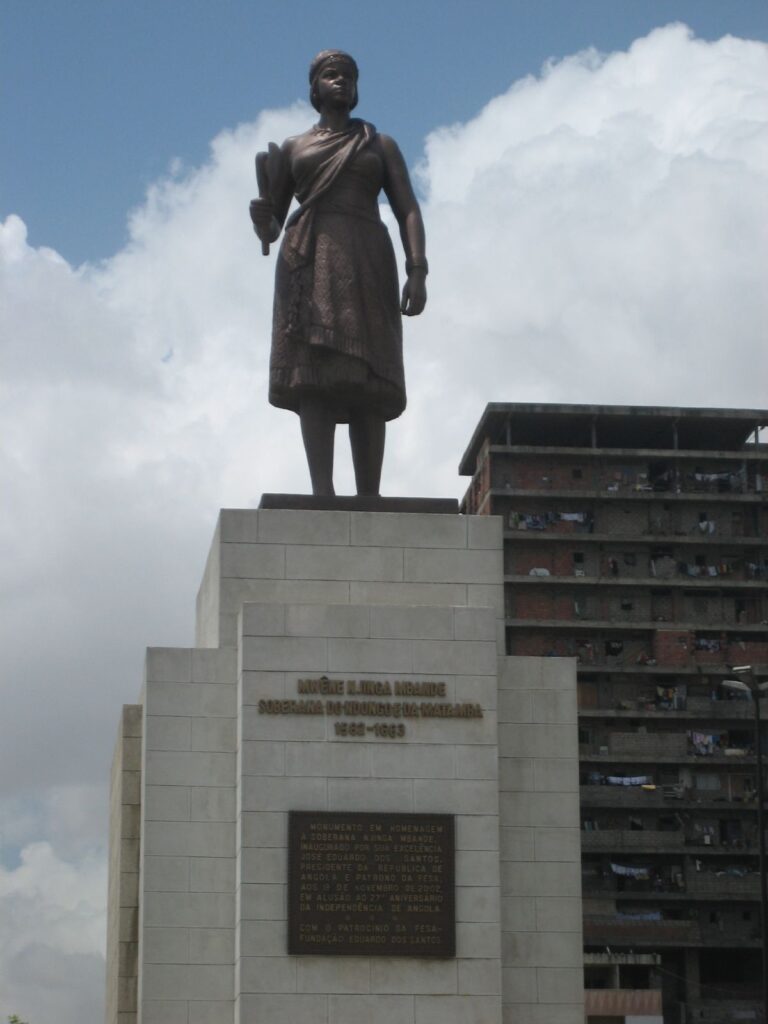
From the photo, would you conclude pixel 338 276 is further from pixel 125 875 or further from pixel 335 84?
pixel 125 875

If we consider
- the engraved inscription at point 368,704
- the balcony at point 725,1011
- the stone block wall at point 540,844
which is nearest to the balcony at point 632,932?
the balcony at point 725,1011

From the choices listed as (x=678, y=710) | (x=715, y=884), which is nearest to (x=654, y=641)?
(x=678, y=710)

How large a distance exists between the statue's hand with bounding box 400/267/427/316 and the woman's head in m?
2.18

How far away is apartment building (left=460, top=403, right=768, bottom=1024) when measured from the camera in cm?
7781

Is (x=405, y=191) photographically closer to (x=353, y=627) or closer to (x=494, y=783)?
(x=353, y=627)

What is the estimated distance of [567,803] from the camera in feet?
72.1

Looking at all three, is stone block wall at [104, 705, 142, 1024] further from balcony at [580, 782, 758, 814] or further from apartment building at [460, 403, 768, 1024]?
balcony at [580, 782, 758, 814]

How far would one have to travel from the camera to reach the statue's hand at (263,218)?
23.6 metres

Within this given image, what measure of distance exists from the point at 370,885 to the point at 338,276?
6.84 m

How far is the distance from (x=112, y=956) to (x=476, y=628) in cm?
593

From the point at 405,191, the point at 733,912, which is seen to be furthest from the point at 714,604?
the point at 405,191

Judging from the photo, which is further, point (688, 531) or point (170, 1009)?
point (688, 531)

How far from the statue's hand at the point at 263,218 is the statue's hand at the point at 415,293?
171 cm

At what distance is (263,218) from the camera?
2358 centimetres
